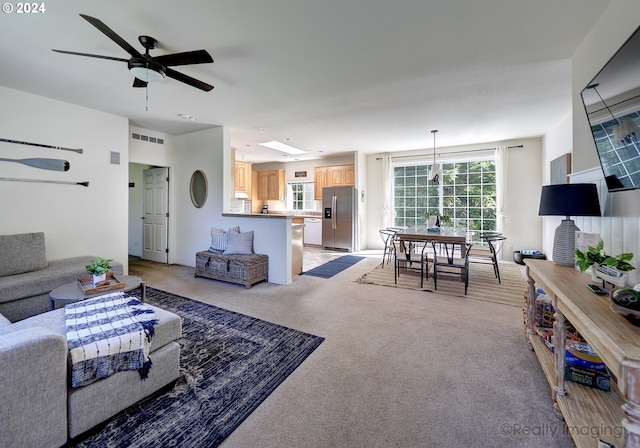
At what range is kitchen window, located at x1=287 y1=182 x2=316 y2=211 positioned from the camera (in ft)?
27.3

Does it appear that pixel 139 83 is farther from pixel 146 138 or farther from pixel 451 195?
pixel 451 195

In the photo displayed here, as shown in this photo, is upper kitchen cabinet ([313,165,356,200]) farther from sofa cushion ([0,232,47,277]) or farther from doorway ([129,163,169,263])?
sofa cushion ([0,232,47,277])

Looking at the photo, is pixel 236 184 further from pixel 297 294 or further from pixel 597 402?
pixel 597 402

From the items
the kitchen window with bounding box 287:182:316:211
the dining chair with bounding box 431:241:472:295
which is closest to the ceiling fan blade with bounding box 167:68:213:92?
the dining chair with bounding box 431:241:472:295

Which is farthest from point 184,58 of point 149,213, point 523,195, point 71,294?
point 523,195

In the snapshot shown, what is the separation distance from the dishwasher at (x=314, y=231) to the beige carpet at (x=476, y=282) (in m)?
2.91

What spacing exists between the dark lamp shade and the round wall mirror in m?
4.84

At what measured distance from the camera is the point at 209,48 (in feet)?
7.66

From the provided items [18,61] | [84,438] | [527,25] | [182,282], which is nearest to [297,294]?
[182,282]

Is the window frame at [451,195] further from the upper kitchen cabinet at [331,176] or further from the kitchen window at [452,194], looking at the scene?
the upper kitchen cabinet at [331,176]

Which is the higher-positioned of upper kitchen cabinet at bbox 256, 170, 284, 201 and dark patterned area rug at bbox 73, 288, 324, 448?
upper kitchen cabinet at bbox 256, 170, 284, 201

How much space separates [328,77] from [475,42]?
1392 mm

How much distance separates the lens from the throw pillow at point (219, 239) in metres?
4.43

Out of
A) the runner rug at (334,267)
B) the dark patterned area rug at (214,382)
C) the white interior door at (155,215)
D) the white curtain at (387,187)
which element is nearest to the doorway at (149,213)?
the white interior door at (155,215)
